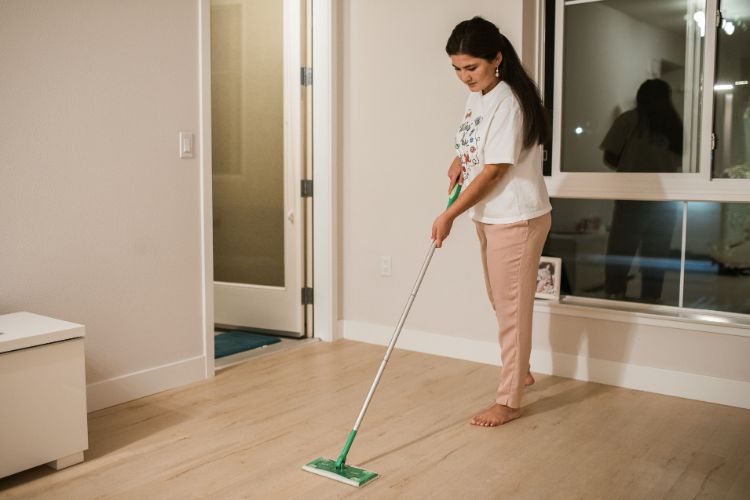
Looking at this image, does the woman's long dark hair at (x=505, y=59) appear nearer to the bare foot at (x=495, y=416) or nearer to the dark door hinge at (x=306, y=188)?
the bare foot at (x=495, y=416)

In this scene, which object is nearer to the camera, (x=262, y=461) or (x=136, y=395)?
(x=262, y=461)

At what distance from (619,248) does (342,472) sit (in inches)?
69.7

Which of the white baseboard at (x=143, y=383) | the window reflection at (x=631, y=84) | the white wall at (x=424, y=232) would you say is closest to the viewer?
the white baseboard at (x=143, y=383)

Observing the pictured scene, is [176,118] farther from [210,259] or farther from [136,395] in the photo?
[136,395]

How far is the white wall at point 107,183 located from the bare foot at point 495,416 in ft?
4.28

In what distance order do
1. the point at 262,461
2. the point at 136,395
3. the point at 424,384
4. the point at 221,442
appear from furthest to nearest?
1. the point at 424,384
2. the point at 136,395
3. the point at 221,442
4. the point at 262,461

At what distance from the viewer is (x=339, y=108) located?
4051 mm

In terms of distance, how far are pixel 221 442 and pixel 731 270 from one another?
7.04ft

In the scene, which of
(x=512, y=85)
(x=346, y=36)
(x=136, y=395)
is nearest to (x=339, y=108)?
(x=346, y=36)

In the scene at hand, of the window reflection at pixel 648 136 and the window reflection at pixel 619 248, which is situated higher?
the window reflection at pixel 648 136

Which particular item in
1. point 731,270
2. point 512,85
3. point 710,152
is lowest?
point 731,270

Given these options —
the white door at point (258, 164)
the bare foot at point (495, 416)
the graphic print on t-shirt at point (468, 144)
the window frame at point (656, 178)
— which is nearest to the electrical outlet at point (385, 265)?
the white door at point (258, 164)

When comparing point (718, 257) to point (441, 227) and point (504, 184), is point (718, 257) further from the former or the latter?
point (441, 227)

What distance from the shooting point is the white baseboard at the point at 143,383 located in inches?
114
